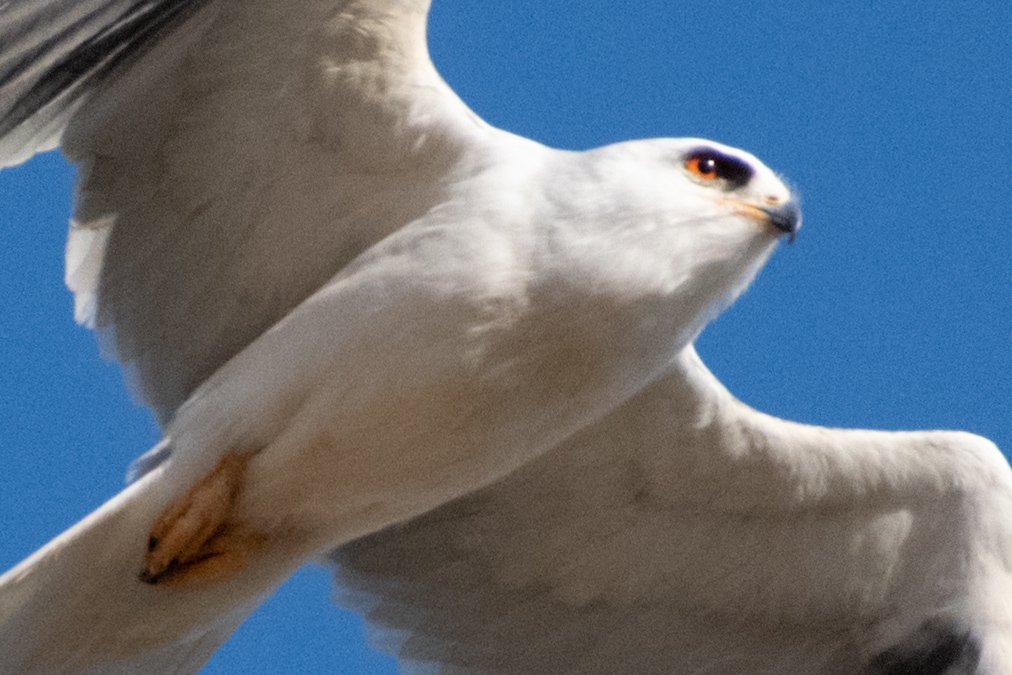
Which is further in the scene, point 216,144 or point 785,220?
point 216,144

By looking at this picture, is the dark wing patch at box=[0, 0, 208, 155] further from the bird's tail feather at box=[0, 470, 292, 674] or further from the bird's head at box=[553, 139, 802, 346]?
the bird's head at box=[553, 139, 802, 346]

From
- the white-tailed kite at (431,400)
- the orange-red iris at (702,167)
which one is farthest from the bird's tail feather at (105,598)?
the orange-red iris at (702,167)

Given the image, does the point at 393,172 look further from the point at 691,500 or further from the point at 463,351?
the point at 691,500

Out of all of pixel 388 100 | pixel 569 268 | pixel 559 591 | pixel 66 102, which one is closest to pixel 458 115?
pixel 388 100

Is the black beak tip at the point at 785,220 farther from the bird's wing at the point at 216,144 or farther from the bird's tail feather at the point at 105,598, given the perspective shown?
the bird's tail feather at the point at 105,598

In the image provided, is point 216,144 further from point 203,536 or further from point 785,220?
point 785,220

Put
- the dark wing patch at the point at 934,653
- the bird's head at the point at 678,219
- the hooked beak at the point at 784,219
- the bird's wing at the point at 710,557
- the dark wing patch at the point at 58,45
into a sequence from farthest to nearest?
the dark wing patch at the point at 934,653 < the bird's wing at the point at 710,557 < the dark wing patch at the point at 58,45 < the hooked beak at the point at 784,219 < the bird's head at the point at 678,219

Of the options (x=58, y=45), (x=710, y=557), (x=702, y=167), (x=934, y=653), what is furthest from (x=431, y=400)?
(x=934, y=653)

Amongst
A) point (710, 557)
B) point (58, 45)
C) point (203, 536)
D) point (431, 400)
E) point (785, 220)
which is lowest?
point (710, 557)
